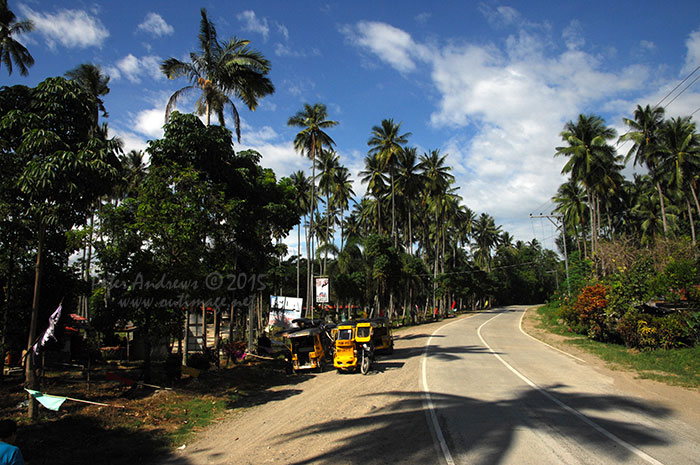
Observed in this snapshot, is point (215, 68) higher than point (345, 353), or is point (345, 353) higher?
point (215, 68)

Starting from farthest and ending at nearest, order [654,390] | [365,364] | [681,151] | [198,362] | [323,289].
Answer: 1. [681,151]
2. [323,289]
3. [198,362]
4. [365,364]
5. [654,390]

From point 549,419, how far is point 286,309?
24.3m

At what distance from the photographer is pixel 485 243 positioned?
322ft

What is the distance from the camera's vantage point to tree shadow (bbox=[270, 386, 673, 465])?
7219mm

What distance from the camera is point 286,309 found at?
103 ft

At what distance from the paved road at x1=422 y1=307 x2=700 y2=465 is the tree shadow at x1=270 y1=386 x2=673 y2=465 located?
0.02 meters

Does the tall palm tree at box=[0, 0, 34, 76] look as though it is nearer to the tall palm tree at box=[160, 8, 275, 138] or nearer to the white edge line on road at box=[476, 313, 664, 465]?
the tall palm tree at box=[160, 8, 275, 138]

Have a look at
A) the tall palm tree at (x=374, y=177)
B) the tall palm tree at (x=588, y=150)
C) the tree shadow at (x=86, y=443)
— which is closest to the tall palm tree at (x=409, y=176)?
the tall palm tree at (x=374, y=177)

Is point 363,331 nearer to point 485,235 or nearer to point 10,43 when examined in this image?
→ point 10,43

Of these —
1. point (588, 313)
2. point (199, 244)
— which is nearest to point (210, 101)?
point (199, 244)

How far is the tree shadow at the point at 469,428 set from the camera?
722cm

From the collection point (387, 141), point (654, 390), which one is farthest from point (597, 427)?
point (387, 141)

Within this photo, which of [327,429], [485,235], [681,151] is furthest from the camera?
[485,235]

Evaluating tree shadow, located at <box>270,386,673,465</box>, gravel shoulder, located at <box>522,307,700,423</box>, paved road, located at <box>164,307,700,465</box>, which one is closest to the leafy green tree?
paved road, located at <box>164,307,700,465</box>
